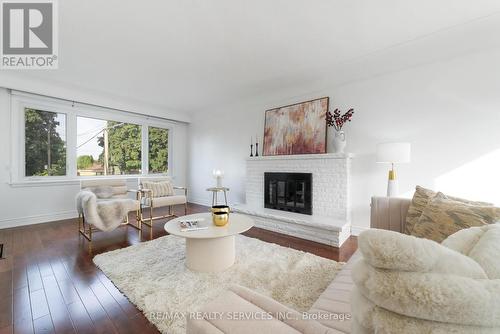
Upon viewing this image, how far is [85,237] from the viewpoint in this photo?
284 cm

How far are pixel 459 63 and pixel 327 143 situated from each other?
1.72 metres

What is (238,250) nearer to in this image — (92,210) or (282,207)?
(282,207)

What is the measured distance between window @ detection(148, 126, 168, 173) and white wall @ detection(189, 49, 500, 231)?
356 cm

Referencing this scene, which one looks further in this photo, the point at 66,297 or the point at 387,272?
the point at 66,297

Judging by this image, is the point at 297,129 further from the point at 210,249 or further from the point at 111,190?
the point at 111,190

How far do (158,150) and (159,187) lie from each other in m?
1.87

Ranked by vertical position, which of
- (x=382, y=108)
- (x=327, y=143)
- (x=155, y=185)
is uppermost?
(x=382, y=108)

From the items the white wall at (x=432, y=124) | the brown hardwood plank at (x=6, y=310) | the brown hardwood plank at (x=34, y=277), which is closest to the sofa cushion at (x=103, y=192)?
the brown hardwood plank at (x=34, y=277)

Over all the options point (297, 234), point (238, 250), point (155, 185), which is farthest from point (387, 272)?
point (155, 185)

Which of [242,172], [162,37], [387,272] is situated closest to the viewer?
[387,272]

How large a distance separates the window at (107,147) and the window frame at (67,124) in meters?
0.09

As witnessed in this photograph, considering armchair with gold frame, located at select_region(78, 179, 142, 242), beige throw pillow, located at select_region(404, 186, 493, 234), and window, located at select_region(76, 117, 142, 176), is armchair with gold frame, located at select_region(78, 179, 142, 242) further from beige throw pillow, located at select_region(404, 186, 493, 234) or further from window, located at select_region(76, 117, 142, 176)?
beige throw pillow, located at select_region(404, 186, 493, 234)

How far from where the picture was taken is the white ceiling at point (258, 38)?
72.4 inches

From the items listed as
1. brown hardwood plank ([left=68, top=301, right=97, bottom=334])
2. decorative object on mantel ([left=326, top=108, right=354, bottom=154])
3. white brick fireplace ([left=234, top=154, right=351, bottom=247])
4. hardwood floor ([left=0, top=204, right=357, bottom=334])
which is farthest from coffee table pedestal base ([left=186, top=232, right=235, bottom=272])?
decorative object on mantel ([left=326, top=108, right=354, bottom=154])
